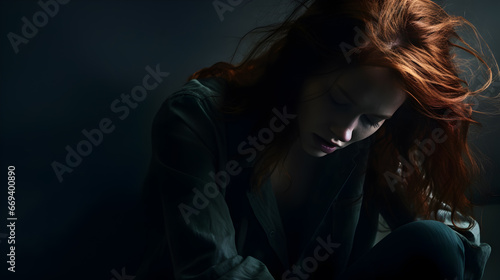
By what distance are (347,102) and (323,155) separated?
17 cm

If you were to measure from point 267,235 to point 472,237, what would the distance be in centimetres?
40

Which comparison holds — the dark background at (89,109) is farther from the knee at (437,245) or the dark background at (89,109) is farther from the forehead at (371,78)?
the knee at (437,245)

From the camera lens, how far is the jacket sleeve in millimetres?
786

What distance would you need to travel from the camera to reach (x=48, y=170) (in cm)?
101

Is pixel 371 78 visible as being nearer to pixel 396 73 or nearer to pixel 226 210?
pixel 396 73

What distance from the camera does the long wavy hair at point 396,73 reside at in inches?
32.8

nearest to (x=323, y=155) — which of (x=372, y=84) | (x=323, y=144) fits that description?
(x=323, y=144)

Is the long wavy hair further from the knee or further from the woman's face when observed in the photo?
the knee

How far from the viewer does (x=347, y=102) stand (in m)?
0.82

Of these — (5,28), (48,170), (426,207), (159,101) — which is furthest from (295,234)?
(5,28)

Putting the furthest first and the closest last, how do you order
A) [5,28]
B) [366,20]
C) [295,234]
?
[295,234], [5,28], [366,20]

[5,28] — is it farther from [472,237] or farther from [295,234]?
[472,237]

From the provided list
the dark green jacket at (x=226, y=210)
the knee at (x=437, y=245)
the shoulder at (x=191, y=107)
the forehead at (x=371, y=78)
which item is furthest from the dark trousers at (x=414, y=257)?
the shoulder at (x=191, y=107)

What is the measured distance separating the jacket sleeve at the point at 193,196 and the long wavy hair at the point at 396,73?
0.08 m
